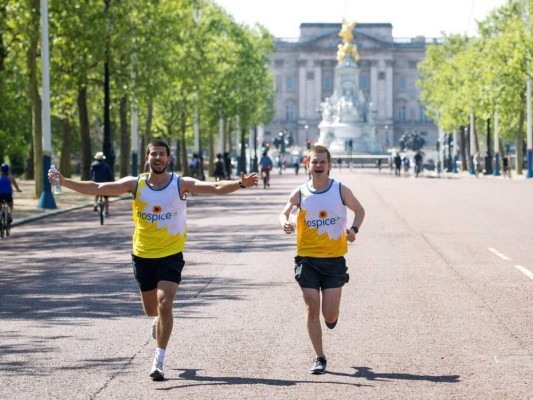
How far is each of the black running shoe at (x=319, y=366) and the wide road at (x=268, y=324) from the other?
0.25ft

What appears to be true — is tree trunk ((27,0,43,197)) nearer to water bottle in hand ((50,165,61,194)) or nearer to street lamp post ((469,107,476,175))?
water bottle in hand ((50,165,61,194))

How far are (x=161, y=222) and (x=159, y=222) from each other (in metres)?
0.02

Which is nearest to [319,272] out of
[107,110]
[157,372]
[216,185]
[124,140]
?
[216,185]

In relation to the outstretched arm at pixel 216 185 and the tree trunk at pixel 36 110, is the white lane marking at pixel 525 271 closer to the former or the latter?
the outstretched arm at pixel 216 185

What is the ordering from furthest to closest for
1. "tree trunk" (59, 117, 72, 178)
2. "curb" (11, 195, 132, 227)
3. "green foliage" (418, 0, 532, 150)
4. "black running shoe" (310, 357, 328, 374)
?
"green foliage" (418, 0, 532, 150) < "tree trunk" (59, 117, 72, 178) < "curb" (11, 195, 132, 227) < "black running shoe" (310, 357, 328, 374)

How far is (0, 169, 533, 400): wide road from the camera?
9.17 meters

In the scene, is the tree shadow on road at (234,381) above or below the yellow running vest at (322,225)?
below

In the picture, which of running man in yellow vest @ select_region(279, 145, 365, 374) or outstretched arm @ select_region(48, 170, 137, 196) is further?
outstretched arm @ select_region(48, 170, 137, 196)

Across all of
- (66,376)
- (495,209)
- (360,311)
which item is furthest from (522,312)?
(495,209)

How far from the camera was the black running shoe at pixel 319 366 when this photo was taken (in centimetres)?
955

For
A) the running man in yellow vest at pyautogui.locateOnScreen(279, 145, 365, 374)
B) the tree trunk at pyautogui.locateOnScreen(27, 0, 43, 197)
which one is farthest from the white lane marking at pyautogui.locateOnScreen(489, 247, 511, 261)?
the tree trunk at pyautogui.locateOnScreen(27, 0, 43, 197)

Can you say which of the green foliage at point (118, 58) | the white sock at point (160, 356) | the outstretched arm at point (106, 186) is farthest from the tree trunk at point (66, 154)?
the white sock at point (160, 356)

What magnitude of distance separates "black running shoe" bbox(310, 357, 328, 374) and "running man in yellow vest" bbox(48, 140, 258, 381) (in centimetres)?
111

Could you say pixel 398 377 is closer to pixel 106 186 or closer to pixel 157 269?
pixel 157 269
